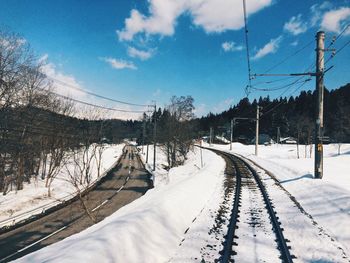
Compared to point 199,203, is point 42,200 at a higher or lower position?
lower

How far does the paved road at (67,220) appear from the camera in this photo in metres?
20.8

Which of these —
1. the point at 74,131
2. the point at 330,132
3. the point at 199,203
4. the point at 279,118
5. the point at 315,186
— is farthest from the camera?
the point at 279,118

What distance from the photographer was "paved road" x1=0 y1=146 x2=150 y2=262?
20772mm

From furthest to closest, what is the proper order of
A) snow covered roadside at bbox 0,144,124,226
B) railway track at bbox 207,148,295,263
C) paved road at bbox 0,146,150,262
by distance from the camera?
snow covered roadside at bbox 0,144,124,226
paved road at bbox 0,146,150,262
railway track at bbox 207,148,295,263

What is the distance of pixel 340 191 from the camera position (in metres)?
13.0

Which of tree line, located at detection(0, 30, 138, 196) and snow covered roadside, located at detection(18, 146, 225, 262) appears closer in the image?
snow covered roadside, located at detection(18, 146, 225, 262)

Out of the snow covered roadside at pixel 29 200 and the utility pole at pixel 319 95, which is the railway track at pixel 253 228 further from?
the snow covered roadside at pixel 29 200

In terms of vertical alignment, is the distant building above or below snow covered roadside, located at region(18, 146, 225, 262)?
above

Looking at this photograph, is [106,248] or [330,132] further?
[330,132]

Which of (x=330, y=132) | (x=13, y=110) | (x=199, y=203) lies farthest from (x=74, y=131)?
(x=330, y=132)

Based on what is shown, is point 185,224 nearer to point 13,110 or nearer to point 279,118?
point 13,110

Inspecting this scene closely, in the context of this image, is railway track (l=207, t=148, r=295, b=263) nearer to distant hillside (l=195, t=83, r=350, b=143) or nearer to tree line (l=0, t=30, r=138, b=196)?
tree line (l=0, t=30, r=138, b=196)

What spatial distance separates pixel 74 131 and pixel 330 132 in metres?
72.7

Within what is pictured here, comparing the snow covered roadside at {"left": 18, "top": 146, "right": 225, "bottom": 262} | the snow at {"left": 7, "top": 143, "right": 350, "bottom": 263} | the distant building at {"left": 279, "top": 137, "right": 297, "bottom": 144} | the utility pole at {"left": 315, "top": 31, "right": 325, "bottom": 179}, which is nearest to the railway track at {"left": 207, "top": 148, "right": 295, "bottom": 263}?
the snow at {"left": 7, "top": 143, "right": 350, "bottom": 263}
